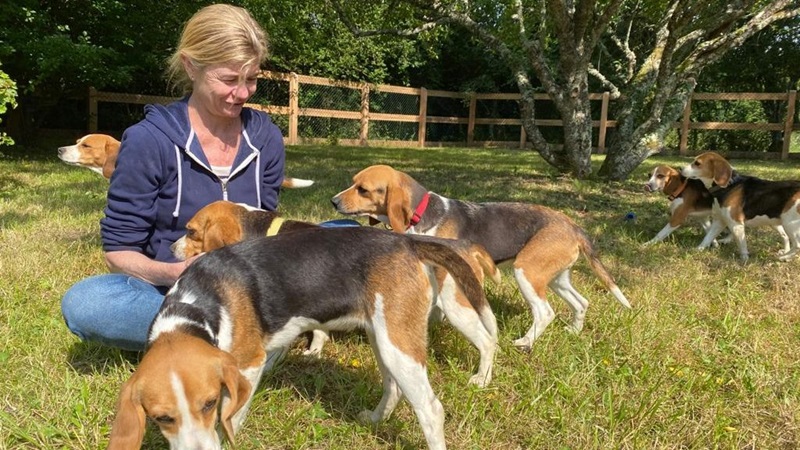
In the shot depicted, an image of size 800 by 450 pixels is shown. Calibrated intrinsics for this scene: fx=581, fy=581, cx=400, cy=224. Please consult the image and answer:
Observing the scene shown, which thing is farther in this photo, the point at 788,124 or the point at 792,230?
the point at 788,124

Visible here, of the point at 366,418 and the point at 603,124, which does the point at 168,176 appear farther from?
the point at 603,124

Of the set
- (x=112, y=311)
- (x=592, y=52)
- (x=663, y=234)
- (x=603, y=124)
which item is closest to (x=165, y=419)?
(x=112, y=311)

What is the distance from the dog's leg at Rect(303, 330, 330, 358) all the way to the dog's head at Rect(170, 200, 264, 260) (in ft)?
3.09

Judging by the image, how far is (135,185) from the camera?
3402 millimetres

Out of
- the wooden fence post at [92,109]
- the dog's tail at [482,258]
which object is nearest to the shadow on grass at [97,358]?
the dog's tail at [482,258]

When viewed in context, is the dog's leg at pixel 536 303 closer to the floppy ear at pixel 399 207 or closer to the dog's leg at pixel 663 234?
the floppy ear at pixel 399 207

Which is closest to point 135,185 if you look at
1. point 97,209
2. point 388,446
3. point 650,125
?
point 388,446

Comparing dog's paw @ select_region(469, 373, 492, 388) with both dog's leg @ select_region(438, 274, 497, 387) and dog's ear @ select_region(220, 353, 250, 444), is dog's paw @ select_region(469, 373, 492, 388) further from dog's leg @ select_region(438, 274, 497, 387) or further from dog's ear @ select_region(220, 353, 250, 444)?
dog's ear @ select_region(220, 353, 250, 444)

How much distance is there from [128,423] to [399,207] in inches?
109

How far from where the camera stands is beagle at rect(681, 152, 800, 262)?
6.69 m

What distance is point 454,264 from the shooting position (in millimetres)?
2814

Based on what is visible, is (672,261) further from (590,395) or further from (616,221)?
(590,395)

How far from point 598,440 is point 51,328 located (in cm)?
352

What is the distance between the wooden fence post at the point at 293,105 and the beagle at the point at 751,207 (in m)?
15.8
